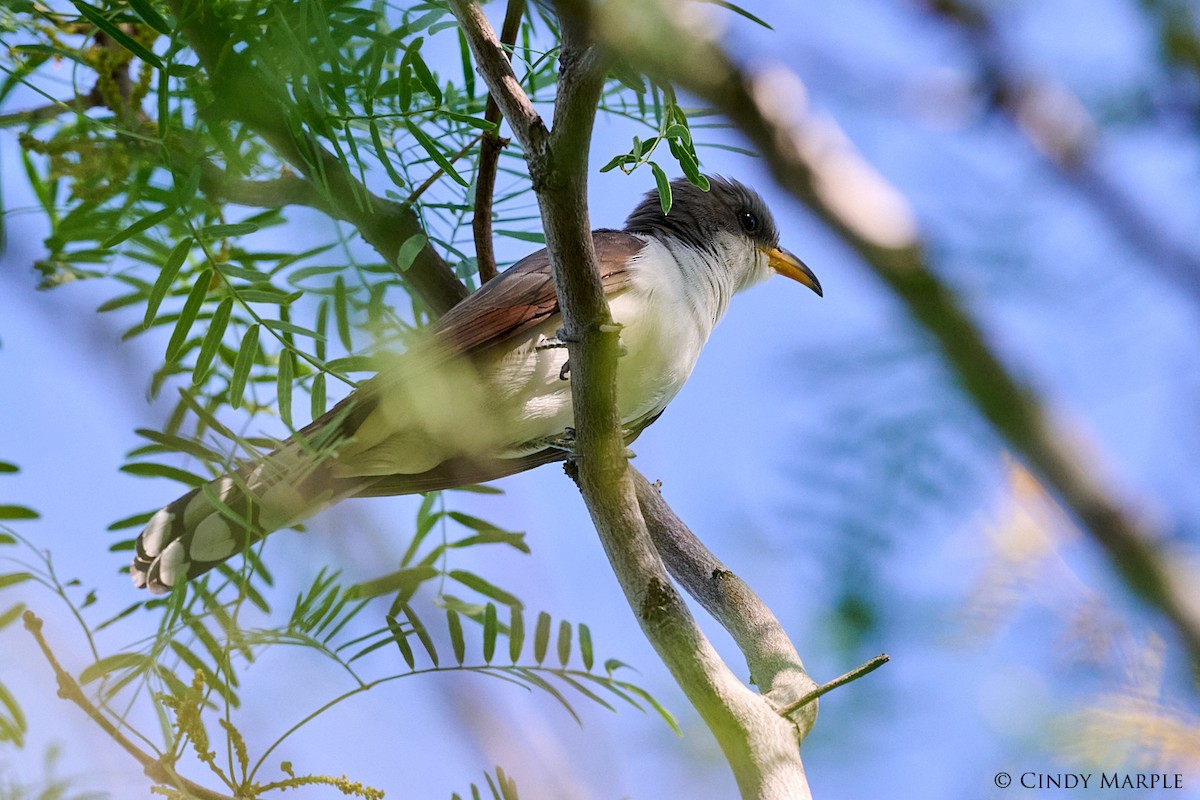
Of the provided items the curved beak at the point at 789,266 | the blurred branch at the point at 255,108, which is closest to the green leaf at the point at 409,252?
the blurred branch at the point at 255,108

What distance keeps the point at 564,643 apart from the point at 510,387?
1.07 meters

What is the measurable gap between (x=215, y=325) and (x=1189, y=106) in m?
1.74

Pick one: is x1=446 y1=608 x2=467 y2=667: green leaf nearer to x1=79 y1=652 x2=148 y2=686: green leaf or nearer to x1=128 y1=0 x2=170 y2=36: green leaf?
x1=79 y1=652 x2=148 y2=686: green leaf

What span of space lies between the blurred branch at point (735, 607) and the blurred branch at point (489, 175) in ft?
2.86

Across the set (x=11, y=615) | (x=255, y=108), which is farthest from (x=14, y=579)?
(x=255, y=108)

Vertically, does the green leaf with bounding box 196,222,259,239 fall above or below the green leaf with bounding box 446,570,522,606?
above

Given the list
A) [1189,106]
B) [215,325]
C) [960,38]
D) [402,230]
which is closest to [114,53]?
[402,230]

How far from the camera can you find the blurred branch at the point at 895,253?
2.59 feet

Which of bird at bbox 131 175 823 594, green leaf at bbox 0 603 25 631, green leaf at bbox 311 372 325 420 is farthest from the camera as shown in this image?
bird at bbox 131 175 823 594

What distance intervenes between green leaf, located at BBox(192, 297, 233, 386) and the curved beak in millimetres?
2946

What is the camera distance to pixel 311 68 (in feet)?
4.81

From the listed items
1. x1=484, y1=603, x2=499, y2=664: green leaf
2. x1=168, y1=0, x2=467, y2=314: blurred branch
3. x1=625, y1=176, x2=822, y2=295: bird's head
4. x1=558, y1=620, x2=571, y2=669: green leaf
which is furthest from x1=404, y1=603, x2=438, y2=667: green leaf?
Answer: x1=625, y1=176, x2=822, y2=295: bird's head

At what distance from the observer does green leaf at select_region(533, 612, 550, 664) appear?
2.67 metres

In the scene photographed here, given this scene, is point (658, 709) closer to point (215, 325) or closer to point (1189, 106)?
point (215, 325)
